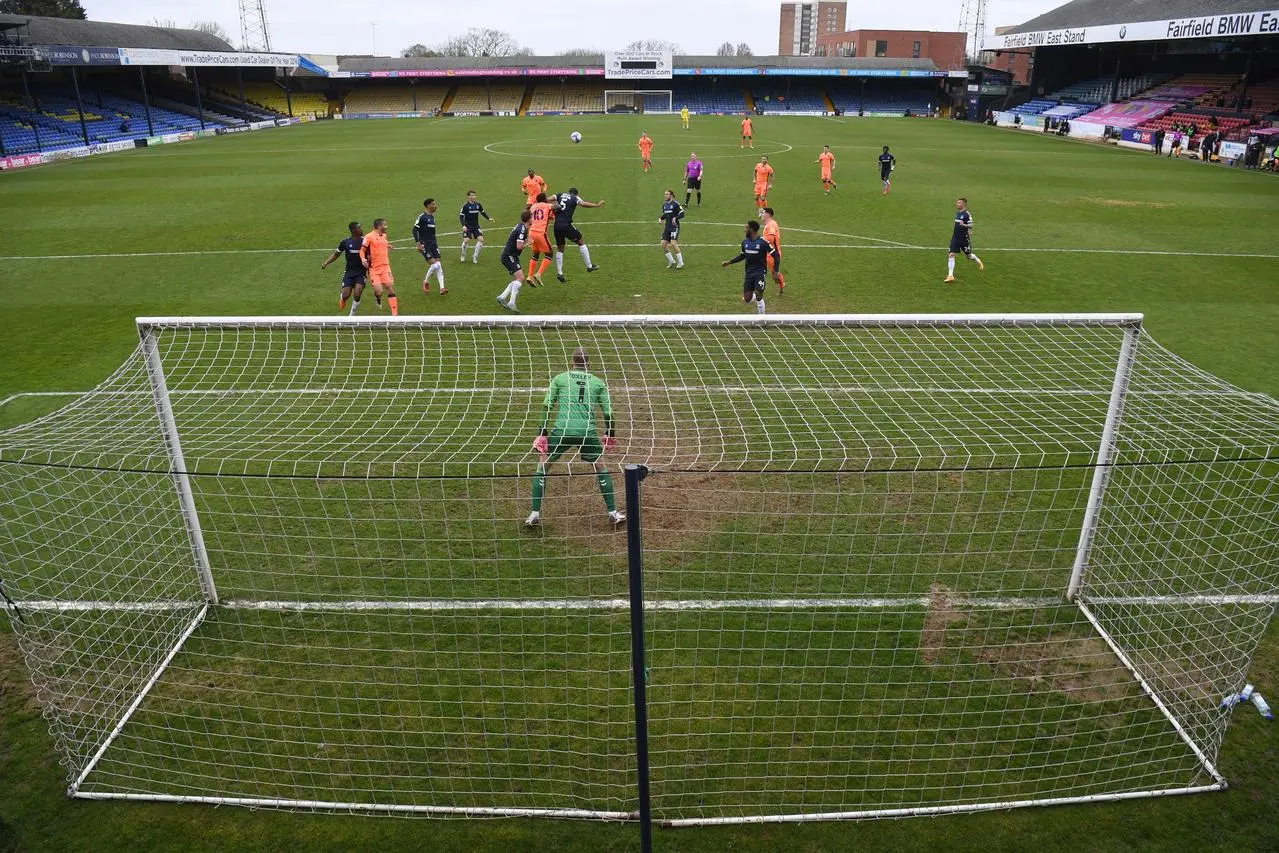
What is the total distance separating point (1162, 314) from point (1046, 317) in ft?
36.9

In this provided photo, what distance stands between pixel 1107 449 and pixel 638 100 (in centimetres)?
7605

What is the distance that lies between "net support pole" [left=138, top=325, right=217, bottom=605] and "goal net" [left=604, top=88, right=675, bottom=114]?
2931 inches

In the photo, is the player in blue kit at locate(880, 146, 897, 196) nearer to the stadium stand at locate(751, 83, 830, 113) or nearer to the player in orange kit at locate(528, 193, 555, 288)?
the player in orange kit at locate(528, 193, 555, 288)

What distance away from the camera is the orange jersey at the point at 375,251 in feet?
46.4

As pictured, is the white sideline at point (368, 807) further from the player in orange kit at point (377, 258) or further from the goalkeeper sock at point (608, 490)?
the player in orange kit at point (377, 258)

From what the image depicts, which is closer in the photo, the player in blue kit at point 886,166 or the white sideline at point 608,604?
the white sideline at point 608,604

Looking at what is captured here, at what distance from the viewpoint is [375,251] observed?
14242 millimetres

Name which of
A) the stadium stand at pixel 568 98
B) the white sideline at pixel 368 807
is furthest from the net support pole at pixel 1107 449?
the stadium stand at pixel 568 98

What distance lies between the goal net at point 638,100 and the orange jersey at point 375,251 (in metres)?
66.5

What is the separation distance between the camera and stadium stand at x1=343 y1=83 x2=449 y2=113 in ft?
250

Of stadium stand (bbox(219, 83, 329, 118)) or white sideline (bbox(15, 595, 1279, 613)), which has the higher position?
stadium stand (bbox(219, 83, 329, 118))

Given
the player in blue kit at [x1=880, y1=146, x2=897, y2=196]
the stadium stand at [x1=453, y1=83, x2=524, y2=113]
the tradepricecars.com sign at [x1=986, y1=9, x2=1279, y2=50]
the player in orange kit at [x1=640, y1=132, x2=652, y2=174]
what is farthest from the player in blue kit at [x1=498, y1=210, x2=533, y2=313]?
the stadium stand at [x1=453, y1=83, x2=524, y2=113]

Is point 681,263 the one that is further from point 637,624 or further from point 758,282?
point 637,624

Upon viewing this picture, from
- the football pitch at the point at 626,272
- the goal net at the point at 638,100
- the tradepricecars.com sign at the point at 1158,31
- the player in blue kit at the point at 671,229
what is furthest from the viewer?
the goal net at the point at 638,100
